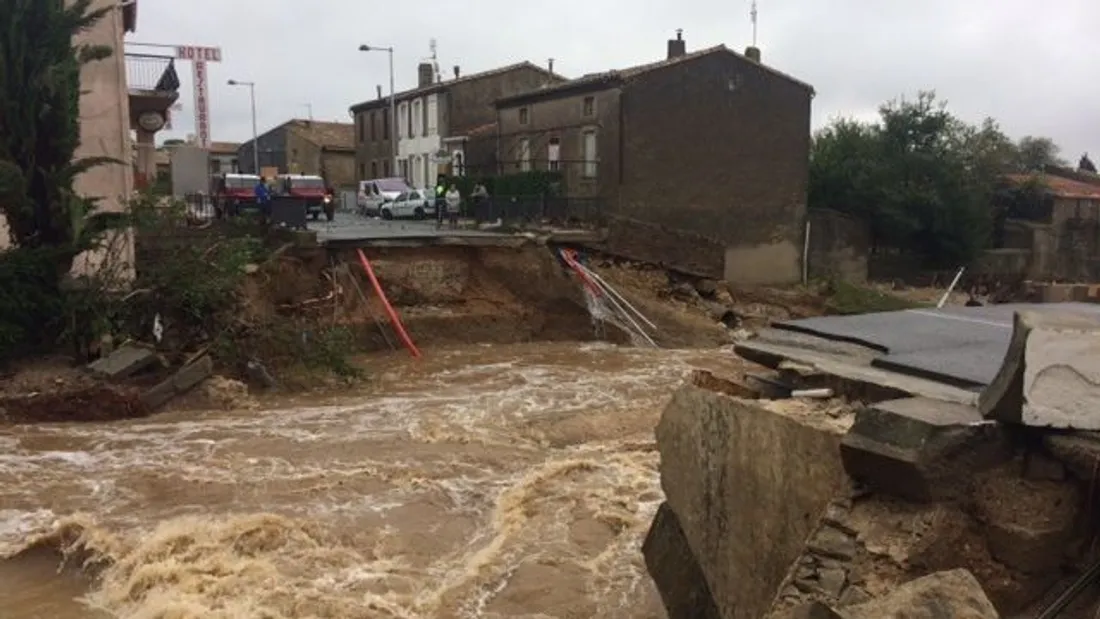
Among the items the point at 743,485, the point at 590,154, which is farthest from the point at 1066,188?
the point at 743,485

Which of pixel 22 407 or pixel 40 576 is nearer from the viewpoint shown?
pixel 40 576

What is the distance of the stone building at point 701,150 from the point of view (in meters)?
31.9

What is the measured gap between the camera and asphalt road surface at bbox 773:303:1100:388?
607 centimetres

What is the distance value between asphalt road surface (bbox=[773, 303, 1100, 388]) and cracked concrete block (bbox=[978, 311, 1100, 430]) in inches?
43.0

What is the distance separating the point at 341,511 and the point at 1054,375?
786 centimetres

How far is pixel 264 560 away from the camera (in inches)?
357

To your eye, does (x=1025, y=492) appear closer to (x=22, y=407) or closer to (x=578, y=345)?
(x=22, y=407)

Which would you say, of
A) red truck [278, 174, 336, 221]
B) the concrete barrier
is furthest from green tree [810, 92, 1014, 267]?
the concrete barrier

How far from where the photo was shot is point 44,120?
53.5 ft

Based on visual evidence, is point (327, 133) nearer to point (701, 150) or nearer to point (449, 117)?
point (449, 117)

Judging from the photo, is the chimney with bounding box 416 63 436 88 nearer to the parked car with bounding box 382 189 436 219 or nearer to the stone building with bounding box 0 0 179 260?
the parked car with bounding box 382 189 436 219

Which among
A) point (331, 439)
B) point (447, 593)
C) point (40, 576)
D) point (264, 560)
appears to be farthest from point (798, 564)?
point (331, 439)

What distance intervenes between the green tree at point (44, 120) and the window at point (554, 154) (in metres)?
20.1

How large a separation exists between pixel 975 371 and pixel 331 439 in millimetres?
9853
